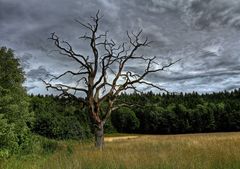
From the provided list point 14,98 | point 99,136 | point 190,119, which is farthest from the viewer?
point 190,119

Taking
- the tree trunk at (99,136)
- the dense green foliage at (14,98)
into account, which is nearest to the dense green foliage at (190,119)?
the tree trunk at (99,136)

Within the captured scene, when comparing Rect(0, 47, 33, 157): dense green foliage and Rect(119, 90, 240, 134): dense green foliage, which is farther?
Rect(119, 90, 240, 134): dense green foliage

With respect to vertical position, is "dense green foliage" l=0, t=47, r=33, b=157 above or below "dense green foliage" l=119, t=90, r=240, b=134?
below

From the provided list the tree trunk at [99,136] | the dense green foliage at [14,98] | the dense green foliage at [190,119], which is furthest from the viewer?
the dense green foliage at [190,119]

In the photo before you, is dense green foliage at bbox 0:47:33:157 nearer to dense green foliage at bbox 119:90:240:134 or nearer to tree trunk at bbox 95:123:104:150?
tree trunk at bbox 95:123:104:150

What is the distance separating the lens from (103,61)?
3036 cm

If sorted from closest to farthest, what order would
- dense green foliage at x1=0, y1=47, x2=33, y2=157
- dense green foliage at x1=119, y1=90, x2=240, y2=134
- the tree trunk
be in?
dense green foliage at x1=0, y1=47, x2=33, y2=157
the tree trunk
dense green foliage at x1=119, y1=90, x2=240, y2=134

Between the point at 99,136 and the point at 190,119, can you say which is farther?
the point at 190,119

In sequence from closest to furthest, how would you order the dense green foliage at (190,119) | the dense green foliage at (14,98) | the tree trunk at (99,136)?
the dense green foliage at (14,98), the tree trunk at (99,136), the dense green foliage at (190,119)

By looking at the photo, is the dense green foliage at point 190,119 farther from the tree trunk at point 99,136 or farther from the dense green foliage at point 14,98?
the dense green foliage at point 14,98

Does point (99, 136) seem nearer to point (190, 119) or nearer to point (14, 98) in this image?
point (14, 98)

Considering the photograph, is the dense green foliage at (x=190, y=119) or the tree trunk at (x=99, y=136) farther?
the dense green foliage at (x=190, y=119)

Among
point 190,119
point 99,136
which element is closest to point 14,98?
point 99,136

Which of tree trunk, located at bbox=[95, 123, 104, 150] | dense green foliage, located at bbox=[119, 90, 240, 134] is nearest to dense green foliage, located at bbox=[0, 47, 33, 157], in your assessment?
tree trunk, located at bbox=[95, 123, 104, 150]
